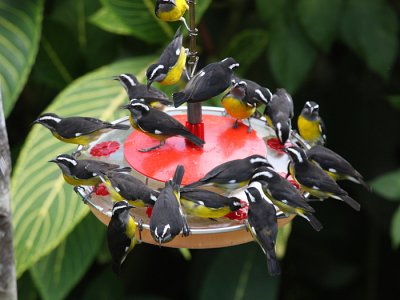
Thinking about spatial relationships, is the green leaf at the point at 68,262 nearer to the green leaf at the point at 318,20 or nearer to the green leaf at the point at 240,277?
the green leaf at the point at 240,277

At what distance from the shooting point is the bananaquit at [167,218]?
72.6 inches

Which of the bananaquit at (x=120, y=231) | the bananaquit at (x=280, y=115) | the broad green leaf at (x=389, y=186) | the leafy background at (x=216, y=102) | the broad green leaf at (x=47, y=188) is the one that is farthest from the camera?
the broad green leaf at (x=389, y=186)

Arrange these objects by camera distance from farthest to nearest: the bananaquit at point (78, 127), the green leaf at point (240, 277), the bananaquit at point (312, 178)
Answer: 1. the green leaf at point (240, 277)
2. the bananaquit at point (78, 127)
3. the bananaquit at point (312, 178)

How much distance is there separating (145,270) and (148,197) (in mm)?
→ 3431

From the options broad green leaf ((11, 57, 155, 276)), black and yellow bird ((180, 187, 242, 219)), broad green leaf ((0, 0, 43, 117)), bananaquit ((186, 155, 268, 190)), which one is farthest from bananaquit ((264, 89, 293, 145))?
broad green leaf ((0, 0, 43, 117))

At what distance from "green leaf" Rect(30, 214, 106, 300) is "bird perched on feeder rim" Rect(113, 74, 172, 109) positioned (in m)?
1.34

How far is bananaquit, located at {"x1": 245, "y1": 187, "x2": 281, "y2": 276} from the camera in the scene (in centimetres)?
199

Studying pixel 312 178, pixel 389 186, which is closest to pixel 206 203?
pixel 312 178

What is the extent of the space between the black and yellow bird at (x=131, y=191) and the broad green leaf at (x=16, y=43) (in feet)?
4.61

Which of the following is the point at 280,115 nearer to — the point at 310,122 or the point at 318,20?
the point at 310,122

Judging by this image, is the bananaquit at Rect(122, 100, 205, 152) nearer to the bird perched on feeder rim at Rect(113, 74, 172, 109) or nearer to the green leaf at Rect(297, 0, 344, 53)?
the bird perched on feeder rim at Rect(113, 74, 172, 109)

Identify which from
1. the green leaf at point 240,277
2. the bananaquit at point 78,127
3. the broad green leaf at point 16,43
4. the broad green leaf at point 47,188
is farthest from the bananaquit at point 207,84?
the green leaf at point 240,277

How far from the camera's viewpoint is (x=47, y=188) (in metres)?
3.14

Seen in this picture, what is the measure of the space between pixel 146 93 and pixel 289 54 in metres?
1.80
